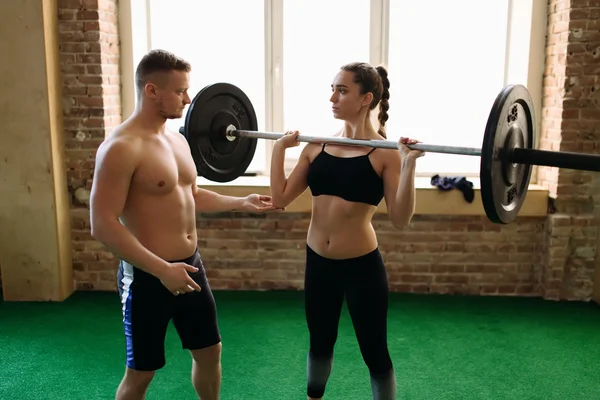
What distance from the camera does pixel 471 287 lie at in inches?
169

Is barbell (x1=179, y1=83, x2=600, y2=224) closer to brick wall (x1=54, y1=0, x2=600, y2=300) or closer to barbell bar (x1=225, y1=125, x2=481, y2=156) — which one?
barbell bar (x1=225, y1=125, x2=481, y2=156)

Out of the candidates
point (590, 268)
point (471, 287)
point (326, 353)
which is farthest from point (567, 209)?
point (326, 353)

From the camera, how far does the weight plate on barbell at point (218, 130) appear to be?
270cm

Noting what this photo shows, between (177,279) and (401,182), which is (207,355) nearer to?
(177,279)

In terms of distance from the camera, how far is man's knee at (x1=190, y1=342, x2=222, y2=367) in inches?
93.3

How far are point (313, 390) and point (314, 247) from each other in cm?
58

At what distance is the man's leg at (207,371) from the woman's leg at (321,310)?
363 millimetres

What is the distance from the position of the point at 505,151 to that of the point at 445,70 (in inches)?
101

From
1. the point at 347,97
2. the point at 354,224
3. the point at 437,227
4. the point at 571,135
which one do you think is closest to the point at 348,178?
the point at 354,224

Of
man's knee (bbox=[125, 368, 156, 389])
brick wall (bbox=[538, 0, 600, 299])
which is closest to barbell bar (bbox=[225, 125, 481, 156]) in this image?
man's knee (bbox=[125, 368, 156, 389])

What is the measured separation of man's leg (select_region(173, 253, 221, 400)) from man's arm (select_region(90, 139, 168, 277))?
0.93 feet

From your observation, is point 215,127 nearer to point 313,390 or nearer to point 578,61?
point 313,390

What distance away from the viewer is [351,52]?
4.38m

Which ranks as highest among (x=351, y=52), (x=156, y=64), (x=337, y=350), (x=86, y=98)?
(x=351, y=52)
